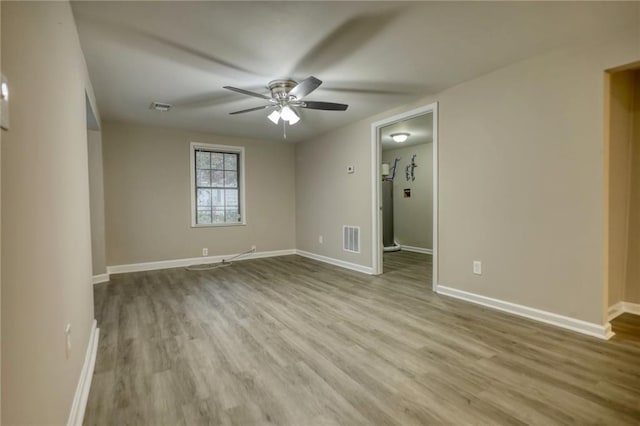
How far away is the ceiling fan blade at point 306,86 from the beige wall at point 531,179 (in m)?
1.77

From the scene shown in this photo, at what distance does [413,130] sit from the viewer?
5.61 metres

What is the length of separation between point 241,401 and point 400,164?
6.51m

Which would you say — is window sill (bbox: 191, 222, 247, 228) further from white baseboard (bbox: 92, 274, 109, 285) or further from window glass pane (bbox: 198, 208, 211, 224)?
white baseboard (bbox: 92, 274, 109, 285)

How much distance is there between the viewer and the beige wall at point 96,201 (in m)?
4.42

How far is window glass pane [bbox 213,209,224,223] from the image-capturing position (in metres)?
5.92

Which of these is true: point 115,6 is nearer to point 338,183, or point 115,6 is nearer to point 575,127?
point 575,127

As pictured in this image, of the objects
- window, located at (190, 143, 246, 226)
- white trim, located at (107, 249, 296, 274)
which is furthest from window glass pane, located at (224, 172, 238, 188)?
white trim, located at (107, 249, 296, 274)

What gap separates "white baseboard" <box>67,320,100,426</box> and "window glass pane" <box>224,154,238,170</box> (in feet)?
13.3

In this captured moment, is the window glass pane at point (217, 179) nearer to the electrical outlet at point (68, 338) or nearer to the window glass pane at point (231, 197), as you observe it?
the window glass pane at point (231, 197)

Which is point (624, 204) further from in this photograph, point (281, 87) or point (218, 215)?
point (218, 215)

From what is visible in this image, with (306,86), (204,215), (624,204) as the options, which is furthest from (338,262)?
(624,204)

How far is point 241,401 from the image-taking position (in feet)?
5.72

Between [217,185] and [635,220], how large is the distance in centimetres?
585

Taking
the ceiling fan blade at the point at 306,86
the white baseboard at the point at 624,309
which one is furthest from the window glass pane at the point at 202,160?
the white baseboard at the point at 624,309
